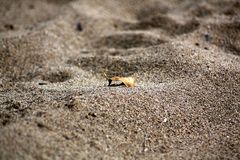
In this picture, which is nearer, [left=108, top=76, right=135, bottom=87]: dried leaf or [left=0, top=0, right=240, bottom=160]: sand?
[left=0, top=0, right=240, bottom=160]: sand

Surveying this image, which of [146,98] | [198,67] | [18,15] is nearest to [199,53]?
[198,67]

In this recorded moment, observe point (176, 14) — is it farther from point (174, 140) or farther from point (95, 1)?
point (174, 140)

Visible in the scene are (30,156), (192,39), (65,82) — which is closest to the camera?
(30,156)

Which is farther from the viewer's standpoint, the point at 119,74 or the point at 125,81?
the point at 119,74

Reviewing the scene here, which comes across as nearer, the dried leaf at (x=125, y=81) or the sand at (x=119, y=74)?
the sand at (x=119, y=74)

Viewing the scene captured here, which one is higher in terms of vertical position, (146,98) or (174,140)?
(146,98)

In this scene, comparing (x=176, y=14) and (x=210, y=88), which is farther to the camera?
(x=176, y=14)

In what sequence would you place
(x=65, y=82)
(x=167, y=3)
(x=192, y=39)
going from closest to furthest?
1. (x=65, y=82)
2. (x=192, y=39)
3. (x=167, y=3)
